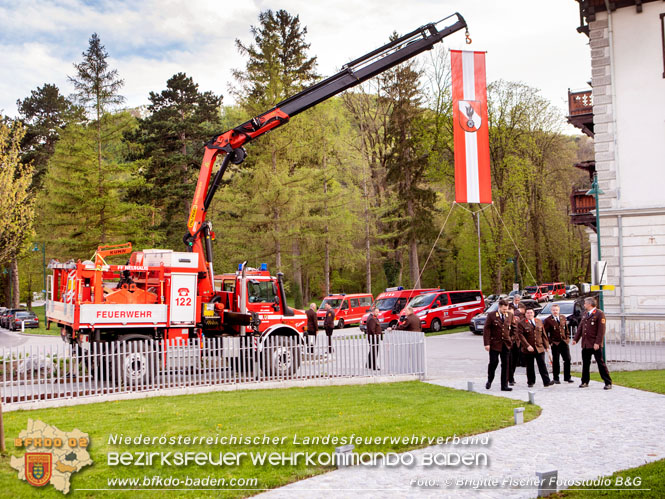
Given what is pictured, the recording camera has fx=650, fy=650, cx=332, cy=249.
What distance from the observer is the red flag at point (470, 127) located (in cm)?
1778

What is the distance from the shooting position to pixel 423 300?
35250 mm

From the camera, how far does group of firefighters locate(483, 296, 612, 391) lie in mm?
13586

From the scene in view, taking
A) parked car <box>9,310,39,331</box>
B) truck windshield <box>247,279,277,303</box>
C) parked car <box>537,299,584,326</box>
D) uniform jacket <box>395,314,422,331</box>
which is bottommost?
parked car <box>9,310,39,331</box>

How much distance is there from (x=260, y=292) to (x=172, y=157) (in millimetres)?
30226

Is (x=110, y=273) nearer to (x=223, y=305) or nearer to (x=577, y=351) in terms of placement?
(x=223, y=305)

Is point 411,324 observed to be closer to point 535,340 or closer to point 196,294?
point 535,340

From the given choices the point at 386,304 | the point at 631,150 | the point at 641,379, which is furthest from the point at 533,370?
the point at 386,304

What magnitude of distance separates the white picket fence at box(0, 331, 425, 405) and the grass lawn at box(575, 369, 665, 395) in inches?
179

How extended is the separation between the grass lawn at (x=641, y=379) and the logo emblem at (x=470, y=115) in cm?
709

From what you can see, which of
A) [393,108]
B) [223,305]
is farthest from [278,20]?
[223,305]

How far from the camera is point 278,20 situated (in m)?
47.0

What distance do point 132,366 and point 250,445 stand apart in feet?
21.4

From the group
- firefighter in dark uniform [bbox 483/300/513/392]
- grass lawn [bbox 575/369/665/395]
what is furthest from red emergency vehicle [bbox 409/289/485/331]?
firefighter in dark uniform [bbox 483/300/513/392]

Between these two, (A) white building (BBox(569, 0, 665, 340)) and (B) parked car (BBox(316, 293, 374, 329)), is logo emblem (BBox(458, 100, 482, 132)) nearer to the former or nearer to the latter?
(A) white building (BBox(569, 0, 665, 340))
